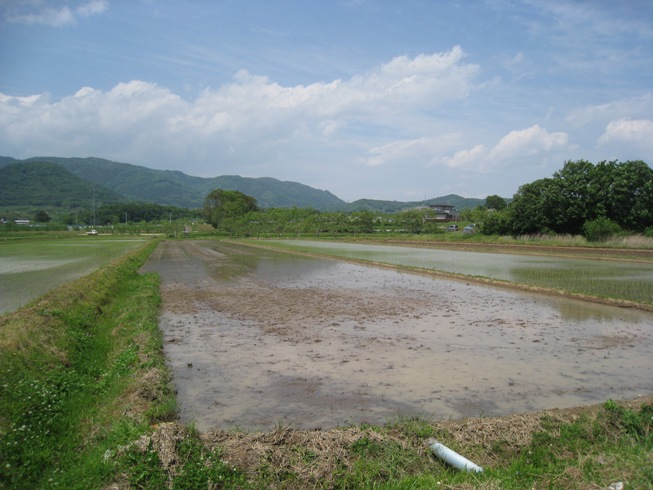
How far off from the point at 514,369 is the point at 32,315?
8.12 m

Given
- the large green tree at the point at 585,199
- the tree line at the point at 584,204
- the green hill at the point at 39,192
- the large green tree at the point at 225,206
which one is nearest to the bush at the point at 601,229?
the tree line at the point at 584,204

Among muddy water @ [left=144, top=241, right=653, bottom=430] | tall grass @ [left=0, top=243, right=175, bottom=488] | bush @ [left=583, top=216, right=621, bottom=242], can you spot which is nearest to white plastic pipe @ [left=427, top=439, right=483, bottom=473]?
muddy water @ [left=144, top=241, right=653, bottom=430]

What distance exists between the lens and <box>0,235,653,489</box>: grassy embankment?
3.29 m

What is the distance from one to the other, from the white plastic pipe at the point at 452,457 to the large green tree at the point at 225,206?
9269 cm

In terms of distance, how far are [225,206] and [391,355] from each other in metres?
95.4

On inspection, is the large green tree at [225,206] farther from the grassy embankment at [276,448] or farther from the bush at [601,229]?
the grassy embankment at [276,448]

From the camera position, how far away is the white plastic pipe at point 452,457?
11.3 ft

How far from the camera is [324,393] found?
212 inches

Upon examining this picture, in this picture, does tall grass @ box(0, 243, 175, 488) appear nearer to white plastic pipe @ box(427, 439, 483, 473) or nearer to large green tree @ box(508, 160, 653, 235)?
white plastic pipe @ box(427, 439, 483, 473)

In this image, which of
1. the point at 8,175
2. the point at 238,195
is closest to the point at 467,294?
the point at 238,195

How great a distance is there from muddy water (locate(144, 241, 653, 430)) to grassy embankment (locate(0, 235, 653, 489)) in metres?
0.63

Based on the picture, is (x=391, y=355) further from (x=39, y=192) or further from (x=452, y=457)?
(x=39, y=192)

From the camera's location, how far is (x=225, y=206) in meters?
98.6

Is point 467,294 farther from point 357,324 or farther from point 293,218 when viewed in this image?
point 293,218
